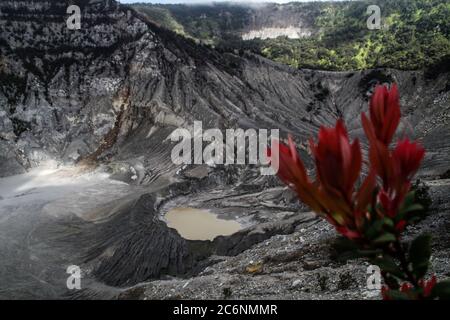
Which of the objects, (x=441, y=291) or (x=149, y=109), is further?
(x=149, y=109)

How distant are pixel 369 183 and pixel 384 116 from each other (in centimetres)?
20

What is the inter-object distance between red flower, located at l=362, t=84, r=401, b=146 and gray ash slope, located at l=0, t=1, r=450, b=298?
20.6 meters

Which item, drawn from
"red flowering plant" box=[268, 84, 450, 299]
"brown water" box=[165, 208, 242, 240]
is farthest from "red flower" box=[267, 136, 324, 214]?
"brown water" box=[165, 208, 242, 240]

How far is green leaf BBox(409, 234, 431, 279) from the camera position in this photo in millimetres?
1473

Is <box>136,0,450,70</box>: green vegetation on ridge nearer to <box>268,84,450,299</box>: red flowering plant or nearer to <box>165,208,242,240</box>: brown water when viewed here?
<box>165,208,242,240</box>: brown water

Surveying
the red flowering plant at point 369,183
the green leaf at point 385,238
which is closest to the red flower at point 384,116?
the red flowering plant at point 369,183

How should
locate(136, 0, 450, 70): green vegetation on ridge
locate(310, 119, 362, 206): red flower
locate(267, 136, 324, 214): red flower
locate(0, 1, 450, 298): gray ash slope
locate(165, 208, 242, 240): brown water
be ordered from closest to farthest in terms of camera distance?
locate(310, 119, 362, 206): red flower < locate(267, 136, 324, 214): red flower < locate(0, 1, 450, 298): gray ash slope < locate(165, 208, 242, 240): brown water < locate(136, 0, 450, 70): green vegetation on ridge

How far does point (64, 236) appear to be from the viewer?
2367 cm

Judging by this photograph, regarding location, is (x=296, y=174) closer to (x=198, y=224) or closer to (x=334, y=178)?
(x=334, y=178)

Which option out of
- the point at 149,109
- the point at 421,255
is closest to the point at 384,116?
the point at 421,255

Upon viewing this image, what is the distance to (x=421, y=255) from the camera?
1486 millimetres
